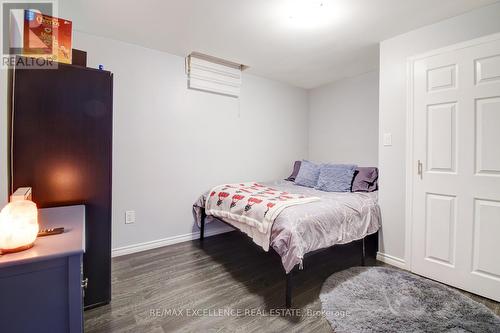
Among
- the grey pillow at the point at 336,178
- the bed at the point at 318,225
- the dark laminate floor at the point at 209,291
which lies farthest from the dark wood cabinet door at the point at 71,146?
the grey pillow at the point at 336,178

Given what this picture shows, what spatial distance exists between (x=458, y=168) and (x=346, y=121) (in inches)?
72.4

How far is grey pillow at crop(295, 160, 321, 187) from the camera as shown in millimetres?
3156

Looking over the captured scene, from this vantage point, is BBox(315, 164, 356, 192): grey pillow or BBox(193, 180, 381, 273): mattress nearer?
BBox(193, 180, 381, 273): mattress

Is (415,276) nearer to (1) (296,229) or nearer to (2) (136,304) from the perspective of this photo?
(1) (296,229)

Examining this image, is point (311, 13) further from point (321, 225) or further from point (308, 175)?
point (308, 175)

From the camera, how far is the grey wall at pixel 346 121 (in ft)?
10.7

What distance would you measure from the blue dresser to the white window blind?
2413 mm

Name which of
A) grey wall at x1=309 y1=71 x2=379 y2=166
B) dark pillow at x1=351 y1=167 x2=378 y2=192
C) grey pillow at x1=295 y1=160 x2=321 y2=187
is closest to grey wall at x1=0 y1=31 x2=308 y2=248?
grey pillow at x1=295 y1=160 x2=321 y2=187

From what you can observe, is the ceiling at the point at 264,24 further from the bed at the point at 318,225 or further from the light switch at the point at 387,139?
the bed at the point at 318,225

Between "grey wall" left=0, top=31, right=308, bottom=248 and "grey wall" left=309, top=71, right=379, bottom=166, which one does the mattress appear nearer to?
"grey wall" left=0, top=31, right=308, bottom=248

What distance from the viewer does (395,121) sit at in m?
2.32

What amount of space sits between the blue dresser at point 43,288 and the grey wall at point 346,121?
3443mm

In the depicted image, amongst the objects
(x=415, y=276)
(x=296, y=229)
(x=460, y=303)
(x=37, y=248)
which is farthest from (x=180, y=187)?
(x=460, y=303)

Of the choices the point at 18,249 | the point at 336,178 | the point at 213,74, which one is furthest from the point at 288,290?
the point at 213,74
